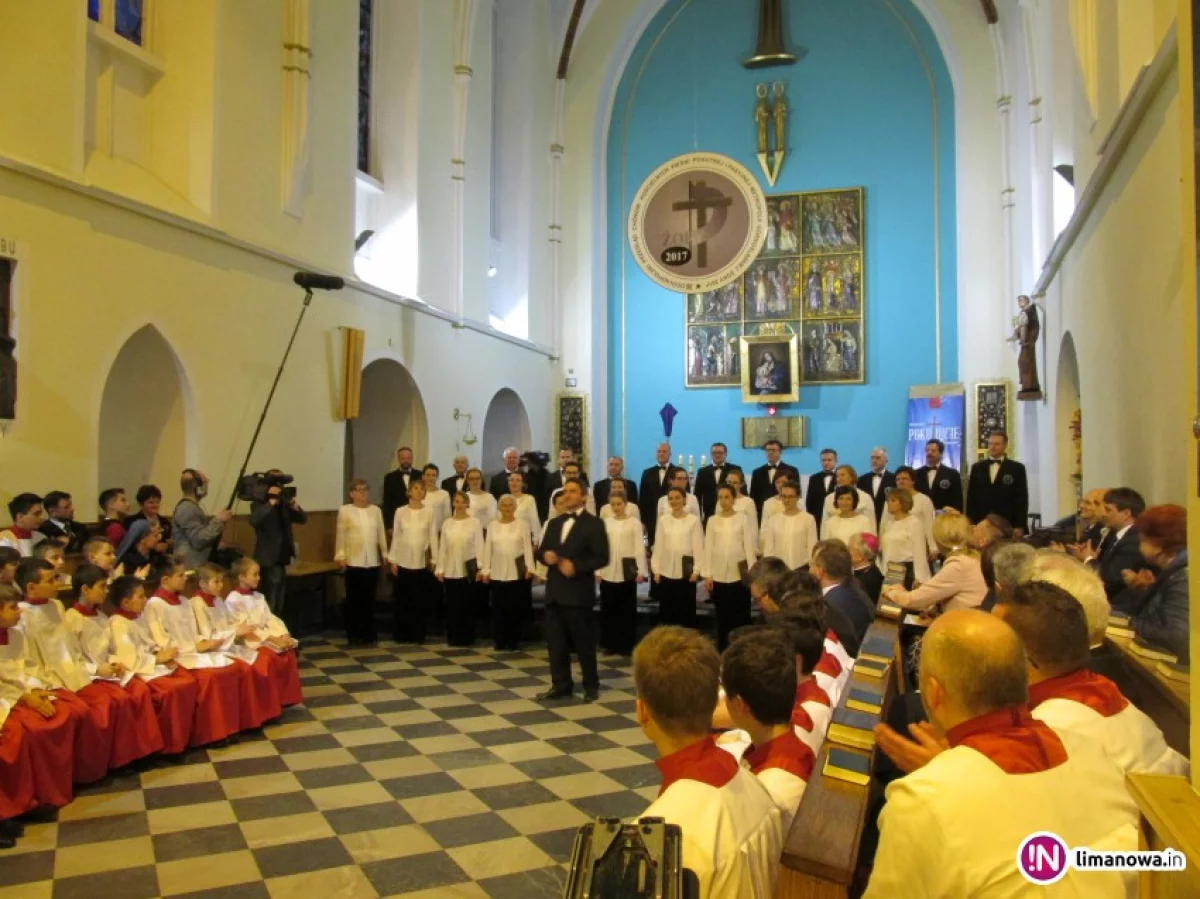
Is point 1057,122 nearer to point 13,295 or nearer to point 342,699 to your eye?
→ point 342,699

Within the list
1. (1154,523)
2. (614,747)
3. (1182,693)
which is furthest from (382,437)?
Result: (1182,693)

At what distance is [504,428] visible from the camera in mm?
→ 15336

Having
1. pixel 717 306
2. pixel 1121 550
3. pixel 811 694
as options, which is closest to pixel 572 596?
pixel 1121 550

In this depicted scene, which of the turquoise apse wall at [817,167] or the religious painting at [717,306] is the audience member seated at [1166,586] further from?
the religious painting at [717,306]

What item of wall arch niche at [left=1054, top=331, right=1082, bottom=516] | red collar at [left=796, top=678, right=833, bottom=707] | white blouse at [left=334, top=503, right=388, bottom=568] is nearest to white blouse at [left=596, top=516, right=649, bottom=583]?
white blouse at [left=334, top=503, right=388, bottom=568]

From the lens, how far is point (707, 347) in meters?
15.8

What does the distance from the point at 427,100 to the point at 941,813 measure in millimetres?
12236

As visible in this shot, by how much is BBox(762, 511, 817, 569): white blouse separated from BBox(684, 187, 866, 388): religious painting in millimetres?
6554

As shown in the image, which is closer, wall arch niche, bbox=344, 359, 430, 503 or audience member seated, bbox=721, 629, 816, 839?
audience member seated, bbox=721, 629, 816, 839

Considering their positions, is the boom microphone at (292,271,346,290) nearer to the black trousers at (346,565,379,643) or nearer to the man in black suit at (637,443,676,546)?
the black trousers at (346,565,379,643)

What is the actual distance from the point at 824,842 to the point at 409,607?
8.16 metres

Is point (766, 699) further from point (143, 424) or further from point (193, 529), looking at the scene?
point (143, 424)

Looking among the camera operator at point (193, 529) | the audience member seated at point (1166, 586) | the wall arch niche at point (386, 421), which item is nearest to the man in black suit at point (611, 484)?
the wall arch niche at point (386, 421)

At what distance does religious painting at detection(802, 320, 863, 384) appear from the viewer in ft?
49.2
